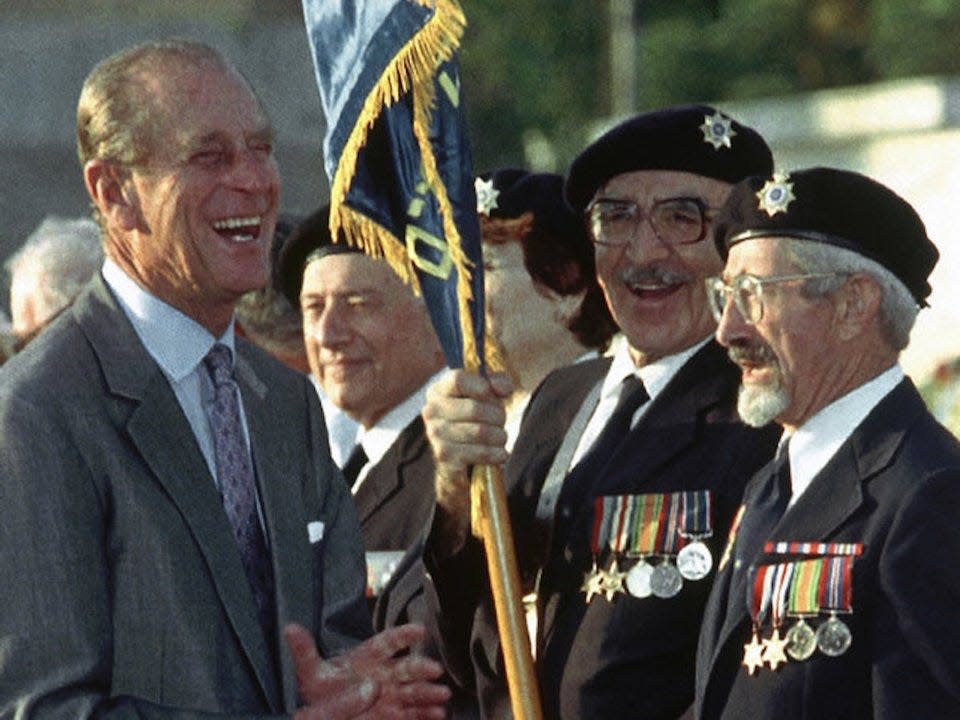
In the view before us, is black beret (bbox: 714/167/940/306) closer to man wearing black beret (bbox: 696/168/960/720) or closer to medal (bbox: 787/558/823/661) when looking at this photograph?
man wearing black beret (bbox: 696/168/960/720)

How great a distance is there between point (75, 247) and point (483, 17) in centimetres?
3099

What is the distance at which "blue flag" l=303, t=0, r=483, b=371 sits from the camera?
567 centimetres

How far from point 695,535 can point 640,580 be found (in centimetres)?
16

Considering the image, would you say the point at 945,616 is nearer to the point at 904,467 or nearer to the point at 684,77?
the point at 904,467

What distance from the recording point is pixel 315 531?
5145mm

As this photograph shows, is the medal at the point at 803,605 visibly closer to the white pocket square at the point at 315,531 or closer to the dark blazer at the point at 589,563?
the dark blazer at the point at 589,563

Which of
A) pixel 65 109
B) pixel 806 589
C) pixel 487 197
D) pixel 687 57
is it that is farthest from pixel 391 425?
pixel 687 57

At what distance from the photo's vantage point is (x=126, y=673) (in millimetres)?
4598

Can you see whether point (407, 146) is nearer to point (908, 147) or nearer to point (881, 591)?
point (881, 591)

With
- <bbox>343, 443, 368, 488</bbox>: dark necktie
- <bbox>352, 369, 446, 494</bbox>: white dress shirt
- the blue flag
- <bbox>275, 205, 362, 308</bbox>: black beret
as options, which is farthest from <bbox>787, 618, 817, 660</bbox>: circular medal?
<bbox>275, 205, 362, 308</bbox>: black beret

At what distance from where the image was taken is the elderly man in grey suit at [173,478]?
4.54 meters

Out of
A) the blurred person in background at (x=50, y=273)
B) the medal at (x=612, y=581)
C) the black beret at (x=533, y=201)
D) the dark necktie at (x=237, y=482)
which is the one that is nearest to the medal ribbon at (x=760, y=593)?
the medal at (x=612, y=581)

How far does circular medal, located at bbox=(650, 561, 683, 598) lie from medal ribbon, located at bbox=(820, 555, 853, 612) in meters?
0.65

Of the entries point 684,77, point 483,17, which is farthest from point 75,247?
point 483,17
